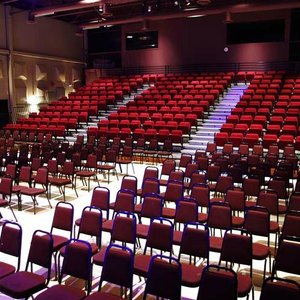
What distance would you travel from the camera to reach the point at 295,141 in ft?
35.1

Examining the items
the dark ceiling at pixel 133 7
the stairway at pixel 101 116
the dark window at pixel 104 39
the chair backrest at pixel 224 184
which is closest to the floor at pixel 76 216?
the chair backrest at pixel 224 184

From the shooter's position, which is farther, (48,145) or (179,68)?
(179,68)

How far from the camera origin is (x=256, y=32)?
18281 millimetres

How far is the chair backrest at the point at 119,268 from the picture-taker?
12.3 feet

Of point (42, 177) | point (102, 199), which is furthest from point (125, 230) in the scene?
point (42, 177)

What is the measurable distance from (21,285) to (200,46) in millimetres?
17517

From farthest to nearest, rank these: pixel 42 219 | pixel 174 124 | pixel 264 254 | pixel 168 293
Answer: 1. pixel 174 124
2. pixel 42 219
3. pixel 264 254
4. pixel 168 293

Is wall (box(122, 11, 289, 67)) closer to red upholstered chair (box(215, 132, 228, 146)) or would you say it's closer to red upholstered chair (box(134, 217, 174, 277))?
red upholstered chair (box(215, 132, 228, 146))

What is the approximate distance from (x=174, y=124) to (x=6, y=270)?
9.48 meters

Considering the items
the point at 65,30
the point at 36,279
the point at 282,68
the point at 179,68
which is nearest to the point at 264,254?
the point at 36,279

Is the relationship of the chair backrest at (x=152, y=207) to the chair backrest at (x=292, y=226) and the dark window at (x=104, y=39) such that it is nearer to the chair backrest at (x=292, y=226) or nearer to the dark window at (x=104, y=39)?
the chair backrest at (x=292, y=226)

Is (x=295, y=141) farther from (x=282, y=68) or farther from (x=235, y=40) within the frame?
(x=235, y=40)

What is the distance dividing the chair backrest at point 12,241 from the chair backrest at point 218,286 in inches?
84.3

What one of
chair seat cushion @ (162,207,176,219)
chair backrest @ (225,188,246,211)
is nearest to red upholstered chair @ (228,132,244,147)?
chair backrest @ (225,188,246,211)
